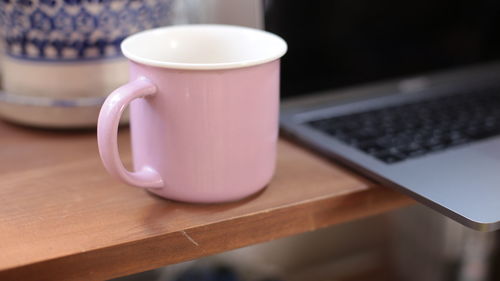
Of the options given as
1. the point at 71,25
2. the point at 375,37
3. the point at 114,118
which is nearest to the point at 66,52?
the point at 71,25

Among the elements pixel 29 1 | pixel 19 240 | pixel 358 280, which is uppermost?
pixel 29 1

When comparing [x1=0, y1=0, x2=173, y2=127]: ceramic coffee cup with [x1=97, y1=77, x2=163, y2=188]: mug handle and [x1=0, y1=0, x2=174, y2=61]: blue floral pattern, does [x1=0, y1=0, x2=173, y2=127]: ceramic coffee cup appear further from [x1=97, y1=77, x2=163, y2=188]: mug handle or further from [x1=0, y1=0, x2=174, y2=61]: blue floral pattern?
[x1=97, y1=77, x2=163, y2=188]: mug handle

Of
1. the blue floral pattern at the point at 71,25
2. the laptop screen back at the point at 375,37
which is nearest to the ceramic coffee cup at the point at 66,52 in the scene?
the blue floral pattern at the point at 71,25

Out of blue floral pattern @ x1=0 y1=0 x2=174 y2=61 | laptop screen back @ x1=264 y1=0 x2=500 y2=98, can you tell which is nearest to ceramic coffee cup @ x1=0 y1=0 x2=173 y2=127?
blue floral pattern @ x1=0 y1=0 x2=174 y2=61

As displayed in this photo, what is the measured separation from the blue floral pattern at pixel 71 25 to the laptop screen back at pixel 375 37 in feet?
0.41

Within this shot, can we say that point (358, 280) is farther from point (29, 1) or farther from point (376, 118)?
point (29, 1)

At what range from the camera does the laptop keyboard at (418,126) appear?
19.4 inches

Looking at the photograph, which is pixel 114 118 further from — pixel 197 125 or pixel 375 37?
pixel 375 37

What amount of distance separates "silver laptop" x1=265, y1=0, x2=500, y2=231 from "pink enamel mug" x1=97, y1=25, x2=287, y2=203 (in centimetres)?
10

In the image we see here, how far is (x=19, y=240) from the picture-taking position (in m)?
0.36

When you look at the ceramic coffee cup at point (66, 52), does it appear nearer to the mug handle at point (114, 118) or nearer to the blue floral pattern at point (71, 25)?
the blue floral pattern at point (71, 25)

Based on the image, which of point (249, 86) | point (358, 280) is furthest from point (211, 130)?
point (358, 280)

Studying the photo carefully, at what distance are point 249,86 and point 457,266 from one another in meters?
0.55

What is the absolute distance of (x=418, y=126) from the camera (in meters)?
0.55
